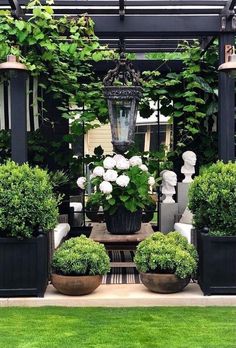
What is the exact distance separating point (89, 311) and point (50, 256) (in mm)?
949

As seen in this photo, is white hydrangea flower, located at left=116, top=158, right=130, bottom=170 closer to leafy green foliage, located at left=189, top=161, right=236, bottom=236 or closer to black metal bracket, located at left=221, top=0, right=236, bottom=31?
leafy green foliage, located at left=189, top=161, right=236, bottom=236

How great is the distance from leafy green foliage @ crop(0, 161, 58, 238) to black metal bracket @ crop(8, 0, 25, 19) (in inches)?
65.9

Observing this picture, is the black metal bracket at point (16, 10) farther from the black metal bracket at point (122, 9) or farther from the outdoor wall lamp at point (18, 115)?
the black metal bracket at point (122, 9)

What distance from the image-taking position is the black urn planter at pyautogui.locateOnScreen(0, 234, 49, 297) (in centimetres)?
454

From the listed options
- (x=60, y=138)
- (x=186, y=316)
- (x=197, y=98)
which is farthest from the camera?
(x=60, y=138)

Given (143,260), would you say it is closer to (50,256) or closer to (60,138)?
(50,256)

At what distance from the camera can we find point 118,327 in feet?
13.0

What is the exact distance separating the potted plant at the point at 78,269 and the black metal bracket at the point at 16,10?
2.50 metres

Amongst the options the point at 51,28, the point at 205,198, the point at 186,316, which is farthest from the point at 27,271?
the point at 51,28

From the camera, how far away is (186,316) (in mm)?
4211

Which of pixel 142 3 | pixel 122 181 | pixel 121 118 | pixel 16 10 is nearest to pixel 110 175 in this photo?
pixel 122 181

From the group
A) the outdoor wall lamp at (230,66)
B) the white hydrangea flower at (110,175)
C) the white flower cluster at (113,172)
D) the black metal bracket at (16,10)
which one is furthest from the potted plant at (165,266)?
the black metal bracket at (16,10)

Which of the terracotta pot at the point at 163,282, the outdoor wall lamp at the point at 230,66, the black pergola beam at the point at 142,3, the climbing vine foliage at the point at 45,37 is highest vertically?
the black pergola beam at the point at 142,3

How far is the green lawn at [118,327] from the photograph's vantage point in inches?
142
